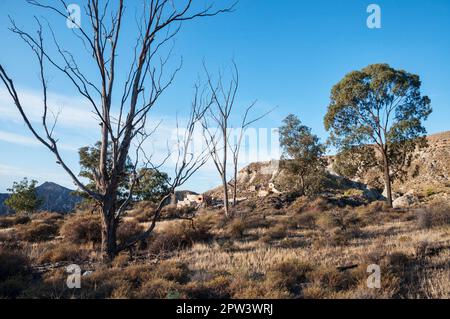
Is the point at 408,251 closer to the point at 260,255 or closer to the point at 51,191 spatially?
the point at 260,255

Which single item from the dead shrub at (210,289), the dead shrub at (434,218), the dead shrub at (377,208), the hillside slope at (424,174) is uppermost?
the hillside slope at (424,174)

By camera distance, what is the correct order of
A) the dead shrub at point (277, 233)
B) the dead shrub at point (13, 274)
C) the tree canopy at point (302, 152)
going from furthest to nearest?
the tree canopy at point (302, 152)
the dead shrub at point (277, 233)
the dead shrub at point (13, 274)

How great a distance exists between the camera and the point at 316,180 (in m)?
33.3

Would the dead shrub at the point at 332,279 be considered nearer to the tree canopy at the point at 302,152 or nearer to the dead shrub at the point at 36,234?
the dead shrub at the point at 36,234

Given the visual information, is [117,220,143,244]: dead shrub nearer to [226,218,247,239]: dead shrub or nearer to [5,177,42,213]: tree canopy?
[226,218,247,239]: dead shrub

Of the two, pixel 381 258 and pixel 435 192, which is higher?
pixel 435 192

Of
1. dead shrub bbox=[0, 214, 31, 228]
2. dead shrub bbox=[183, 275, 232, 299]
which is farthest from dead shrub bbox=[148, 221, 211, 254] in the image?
dead shrub bbox=[0, 214, 31, 228]

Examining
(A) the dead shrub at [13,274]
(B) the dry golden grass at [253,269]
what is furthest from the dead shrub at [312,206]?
(A) the dead shrub at [13,274]

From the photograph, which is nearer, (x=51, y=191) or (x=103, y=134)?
(x=103, y=134)

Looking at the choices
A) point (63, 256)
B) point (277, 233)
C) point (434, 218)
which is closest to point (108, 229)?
point (63, 256)

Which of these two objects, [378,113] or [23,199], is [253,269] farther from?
[23,199]

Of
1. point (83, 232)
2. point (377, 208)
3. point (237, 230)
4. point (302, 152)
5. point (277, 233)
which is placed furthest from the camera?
point (302, 152)

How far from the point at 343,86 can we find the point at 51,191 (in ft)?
396

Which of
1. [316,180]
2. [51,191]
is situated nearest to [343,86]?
[316,180]
